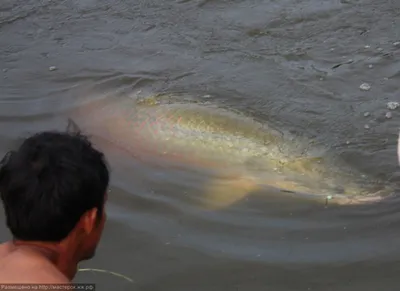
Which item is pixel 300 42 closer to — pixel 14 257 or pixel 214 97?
pixel 214 97

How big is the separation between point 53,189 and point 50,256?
0.86ft

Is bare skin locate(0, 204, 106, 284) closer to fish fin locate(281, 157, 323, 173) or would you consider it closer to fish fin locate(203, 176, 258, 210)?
fish fin locate(203, 176, 258, 210)

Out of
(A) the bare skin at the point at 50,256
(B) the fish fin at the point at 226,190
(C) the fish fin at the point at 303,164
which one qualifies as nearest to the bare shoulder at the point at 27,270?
(A) the bare skin at the point at 50,256

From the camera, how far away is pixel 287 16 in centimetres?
679

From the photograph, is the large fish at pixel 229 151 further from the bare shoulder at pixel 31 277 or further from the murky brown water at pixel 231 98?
the bare shoulder at pixel 31 277

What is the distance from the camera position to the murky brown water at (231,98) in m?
3.51

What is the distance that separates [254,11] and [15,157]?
16.8ft

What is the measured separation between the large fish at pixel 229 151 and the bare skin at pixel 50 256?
1.79 metres

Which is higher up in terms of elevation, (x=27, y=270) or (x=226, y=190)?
(x=27, y=270)

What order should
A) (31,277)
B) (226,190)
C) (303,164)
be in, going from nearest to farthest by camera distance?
(31,277), (226,190), (303,164)

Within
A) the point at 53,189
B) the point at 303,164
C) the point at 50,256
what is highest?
the point at 53,189

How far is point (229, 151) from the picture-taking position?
4664 millimetres

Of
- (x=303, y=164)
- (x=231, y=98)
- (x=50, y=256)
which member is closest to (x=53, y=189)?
(x=50, y=256)

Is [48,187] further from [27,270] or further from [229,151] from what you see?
[229,151]
